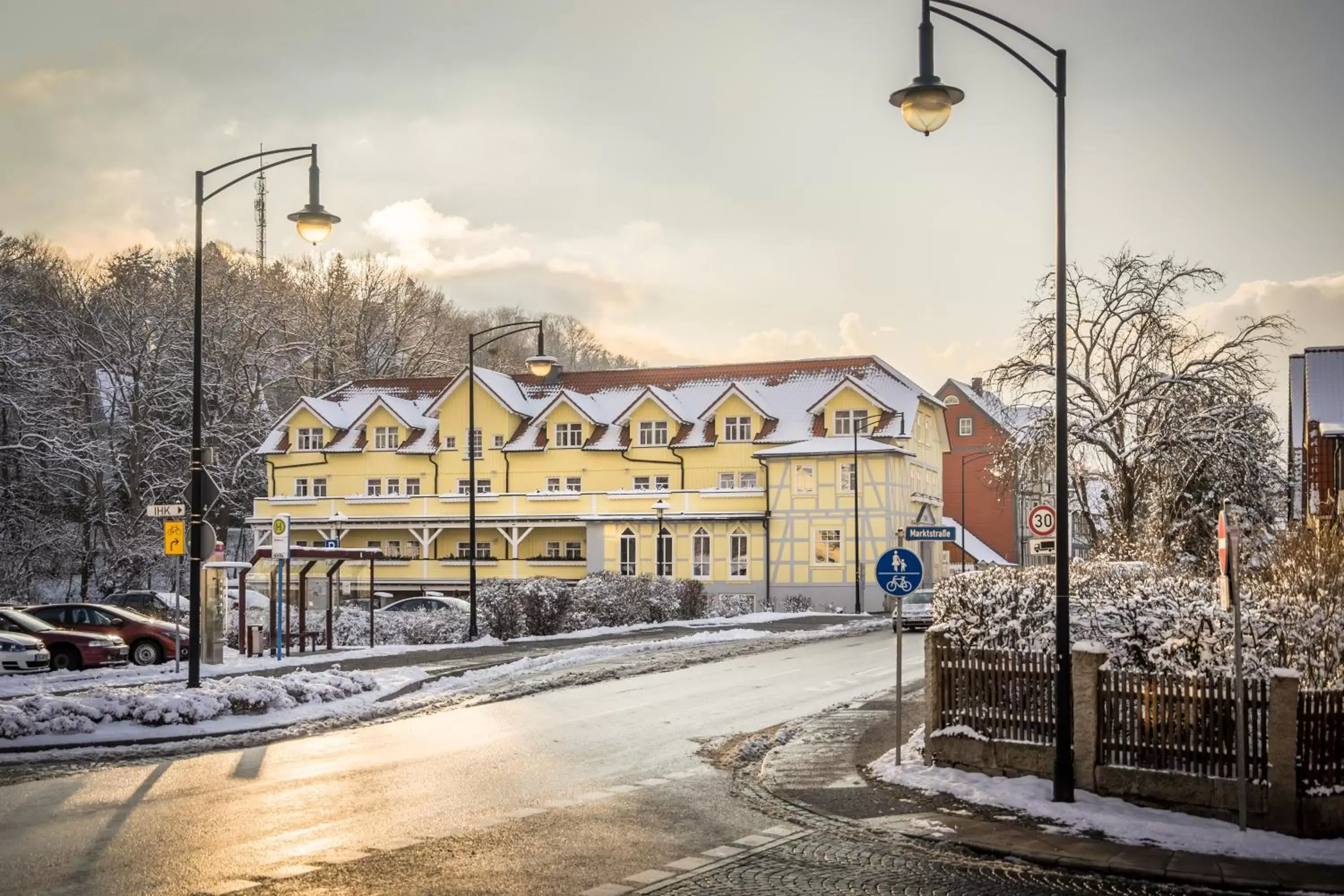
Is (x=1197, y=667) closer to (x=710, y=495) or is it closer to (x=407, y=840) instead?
(x=407, y=840)

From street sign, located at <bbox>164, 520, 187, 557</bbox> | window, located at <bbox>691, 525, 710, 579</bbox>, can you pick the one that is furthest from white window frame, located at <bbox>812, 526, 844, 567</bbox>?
street sign, located at <bbox>164, 520, 187, 557</bbox>

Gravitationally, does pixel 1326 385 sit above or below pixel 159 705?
above

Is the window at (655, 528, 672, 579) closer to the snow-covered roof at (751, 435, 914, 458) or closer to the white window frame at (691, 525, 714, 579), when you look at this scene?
the white window frame at (691, 525, 714, 579)

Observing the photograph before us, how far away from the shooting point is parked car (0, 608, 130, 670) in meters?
27.1

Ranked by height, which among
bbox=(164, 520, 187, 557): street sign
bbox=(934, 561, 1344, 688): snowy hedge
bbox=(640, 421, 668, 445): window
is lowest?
bbox=(934, 561, 1344, 688): snowy hedge

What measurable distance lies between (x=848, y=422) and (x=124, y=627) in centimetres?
3834

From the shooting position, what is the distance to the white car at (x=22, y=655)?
25328 millimetres

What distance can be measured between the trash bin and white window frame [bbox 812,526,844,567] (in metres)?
32.8

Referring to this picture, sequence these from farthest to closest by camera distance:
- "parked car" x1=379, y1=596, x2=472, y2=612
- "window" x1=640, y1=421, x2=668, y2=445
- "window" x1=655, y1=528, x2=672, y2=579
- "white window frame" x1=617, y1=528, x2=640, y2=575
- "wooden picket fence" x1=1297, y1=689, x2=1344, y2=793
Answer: "window" x1=640, y1=421, x2=668, y2=445
"white window frame" x1=617, y1=528, x2=640, y2=575
"window" x1=655, y1=528, x2=672, y2=579
"parked car" x1=379, y1=596, x2=472, y2=612
"wooden picket fence" x1=1297, y1=689, x2=1344, y2=793

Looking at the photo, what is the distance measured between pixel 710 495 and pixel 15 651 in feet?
124

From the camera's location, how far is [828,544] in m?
58.2

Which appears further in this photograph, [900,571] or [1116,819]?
[900,571]

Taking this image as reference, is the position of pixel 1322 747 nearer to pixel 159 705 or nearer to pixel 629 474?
pixel 159 705

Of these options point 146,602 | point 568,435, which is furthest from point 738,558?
point 146,602
